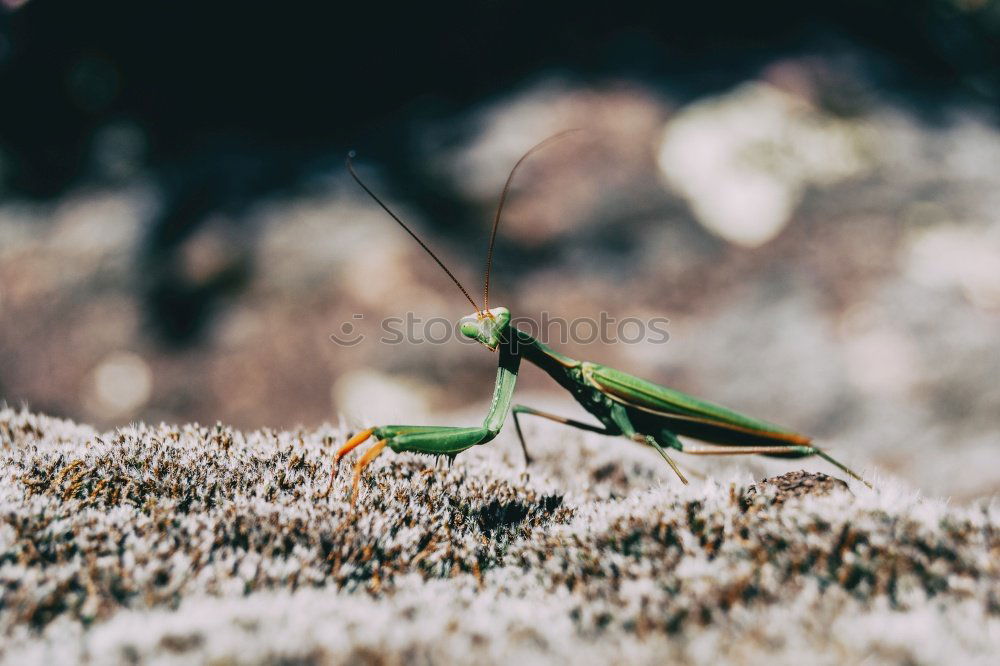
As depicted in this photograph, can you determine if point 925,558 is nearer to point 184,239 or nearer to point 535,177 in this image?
point 535,177

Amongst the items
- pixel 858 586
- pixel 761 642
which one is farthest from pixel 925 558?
pixel 761 642

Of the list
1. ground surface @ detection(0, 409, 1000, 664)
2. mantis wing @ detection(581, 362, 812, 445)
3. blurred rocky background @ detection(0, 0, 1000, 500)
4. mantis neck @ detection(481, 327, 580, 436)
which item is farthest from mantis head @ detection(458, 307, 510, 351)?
blurred rocky background @ detection(0, 0, 1000, 500)

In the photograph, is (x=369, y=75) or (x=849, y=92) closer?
(x=849, y=92)

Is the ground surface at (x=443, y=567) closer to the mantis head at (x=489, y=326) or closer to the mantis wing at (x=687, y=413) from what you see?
the mantis wing at (x=687, y=413)

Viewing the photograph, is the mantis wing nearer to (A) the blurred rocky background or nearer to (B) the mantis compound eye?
(B) the mantis compound eye

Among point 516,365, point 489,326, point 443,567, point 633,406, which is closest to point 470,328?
point 489,326
